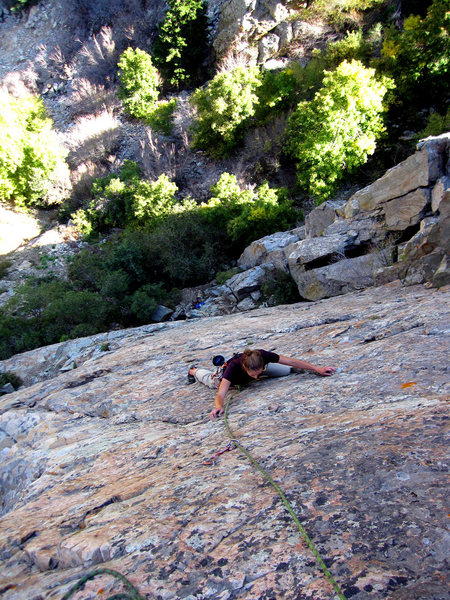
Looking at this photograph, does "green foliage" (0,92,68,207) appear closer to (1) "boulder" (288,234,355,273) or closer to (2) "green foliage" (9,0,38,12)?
(1) "boulder" (288,234,355,273)

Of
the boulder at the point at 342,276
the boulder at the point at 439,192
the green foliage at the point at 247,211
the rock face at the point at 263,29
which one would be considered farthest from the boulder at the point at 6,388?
the rock face at the point at 263,29

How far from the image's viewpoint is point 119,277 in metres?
13.3

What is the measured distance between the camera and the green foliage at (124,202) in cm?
1780

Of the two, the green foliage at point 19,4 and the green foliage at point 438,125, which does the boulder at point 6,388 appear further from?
the green foliage at point 19,4

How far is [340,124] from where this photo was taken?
13867mm

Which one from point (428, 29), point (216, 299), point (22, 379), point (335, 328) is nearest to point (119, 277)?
point (216, 299)

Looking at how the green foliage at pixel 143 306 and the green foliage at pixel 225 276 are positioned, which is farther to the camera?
the green foliage at pixel 225 276

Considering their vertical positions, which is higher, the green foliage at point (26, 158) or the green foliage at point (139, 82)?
the green foliage at point (139, 82)

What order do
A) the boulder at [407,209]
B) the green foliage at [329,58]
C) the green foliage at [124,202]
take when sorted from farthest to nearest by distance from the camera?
the green foliage at [329,58], the green foliage at [124,202], the boulder at [407,209]

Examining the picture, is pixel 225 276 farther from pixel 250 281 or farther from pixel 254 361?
pixel 254 361

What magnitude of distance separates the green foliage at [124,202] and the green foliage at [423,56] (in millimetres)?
12158

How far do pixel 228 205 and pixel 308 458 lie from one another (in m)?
15.5

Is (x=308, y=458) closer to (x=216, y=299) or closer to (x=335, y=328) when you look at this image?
(x=335, y=328)

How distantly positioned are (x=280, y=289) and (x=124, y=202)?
13.4 meters
